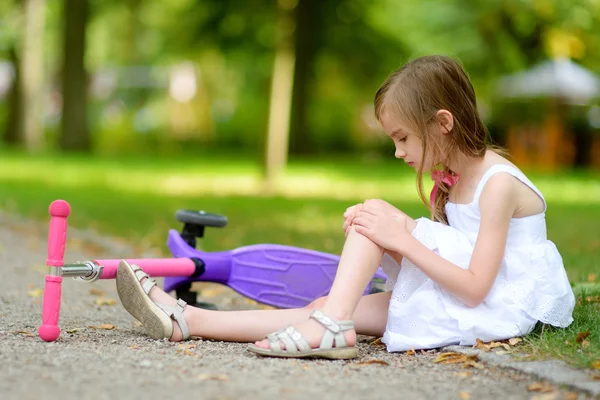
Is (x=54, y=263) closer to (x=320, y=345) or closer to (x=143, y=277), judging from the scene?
(x=143, y=277)

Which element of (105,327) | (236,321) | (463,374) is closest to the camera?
(463,374)

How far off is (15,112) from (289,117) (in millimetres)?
7107

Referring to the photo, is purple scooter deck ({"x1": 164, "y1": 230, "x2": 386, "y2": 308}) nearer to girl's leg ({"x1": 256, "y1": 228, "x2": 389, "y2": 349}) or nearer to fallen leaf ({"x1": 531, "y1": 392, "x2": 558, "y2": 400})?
girl's leg ({"x1": 256, "y1": 228, "x2": 389, "y2": 349})

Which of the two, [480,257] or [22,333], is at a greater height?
[480,257]

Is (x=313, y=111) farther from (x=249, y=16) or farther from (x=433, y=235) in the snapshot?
(x=433, y=235)

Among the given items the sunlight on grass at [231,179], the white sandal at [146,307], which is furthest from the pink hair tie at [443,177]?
the sunlight on grass at [231,179]

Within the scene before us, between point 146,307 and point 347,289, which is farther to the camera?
point 146,307

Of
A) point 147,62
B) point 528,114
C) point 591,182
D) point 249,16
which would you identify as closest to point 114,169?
point 249,16

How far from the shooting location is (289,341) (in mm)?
3184

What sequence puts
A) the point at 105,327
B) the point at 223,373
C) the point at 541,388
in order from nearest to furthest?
the point at 541,388, the point at 223,373, the point at 105,327

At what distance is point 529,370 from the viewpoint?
3018 mm

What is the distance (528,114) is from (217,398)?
19.6 meters

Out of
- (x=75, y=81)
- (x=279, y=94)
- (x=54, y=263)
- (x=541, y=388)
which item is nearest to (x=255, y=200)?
(x=279, y=94)

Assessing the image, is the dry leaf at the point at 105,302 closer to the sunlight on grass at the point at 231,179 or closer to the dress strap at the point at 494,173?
the dress strap at the point at 494,173
